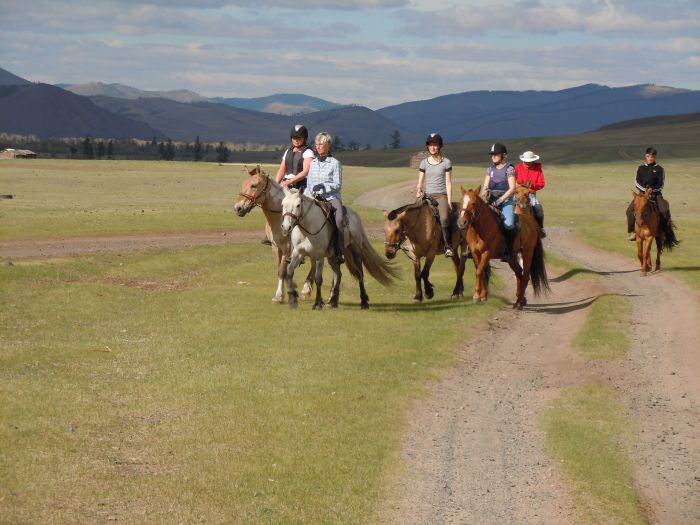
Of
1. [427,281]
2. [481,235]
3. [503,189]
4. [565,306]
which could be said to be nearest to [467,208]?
[481,235]

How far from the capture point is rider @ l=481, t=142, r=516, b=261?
74.7 ft

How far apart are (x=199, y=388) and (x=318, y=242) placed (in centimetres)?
641

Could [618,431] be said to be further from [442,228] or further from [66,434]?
[442,228]

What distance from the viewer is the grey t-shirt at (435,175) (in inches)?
899

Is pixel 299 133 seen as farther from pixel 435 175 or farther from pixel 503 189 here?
pixel 503 189

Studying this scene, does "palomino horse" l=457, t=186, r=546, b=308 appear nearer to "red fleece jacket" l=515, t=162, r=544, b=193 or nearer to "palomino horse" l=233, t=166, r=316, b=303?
"red fleece jacket" l=515, t=162, r=544, b=193

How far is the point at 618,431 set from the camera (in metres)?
13.8

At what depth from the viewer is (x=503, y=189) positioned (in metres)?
22.9

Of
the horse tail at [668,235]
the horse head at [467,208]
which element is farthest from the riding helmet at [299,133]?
the horse tail at [668,235]

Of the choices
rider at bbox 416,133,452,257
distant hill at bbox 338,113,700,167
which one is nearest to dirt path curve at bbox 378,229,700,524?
rider at bbox 416,133,452,257

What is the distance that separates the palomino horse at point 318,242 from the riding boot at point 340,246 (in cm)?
12

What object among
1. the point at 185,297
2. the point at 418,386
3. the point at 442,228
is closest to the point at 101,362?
the point at 418,386

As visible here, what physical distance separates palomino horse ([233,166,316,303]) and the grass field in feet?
3.07

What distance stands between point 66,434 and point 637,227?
66.8 feet
